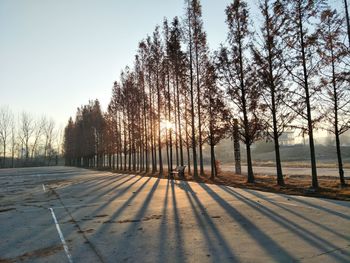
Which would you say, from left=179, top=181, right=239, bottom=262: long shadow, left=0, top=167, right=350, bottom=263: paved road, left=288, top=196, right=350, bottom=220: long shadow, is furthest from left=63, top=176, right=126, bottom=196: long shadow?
left=288, top=196, right=350, bottom=220: long shadow

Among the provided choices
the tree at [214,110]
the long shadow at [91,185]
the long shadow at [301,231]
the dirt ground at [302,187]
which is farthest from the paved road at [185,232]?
the tree at [214,110]

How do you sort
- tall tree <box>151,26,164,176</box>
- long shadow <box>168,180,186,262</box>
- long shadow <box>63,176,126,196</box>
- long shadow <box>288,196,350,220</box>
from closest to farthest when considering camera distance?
long shadow <box>168,180,186,262</box>, long shadow <box>288,196,350,220</box>, long shadow <box>63,176,126,196</box>, tall tree <box>151,26,164,176</box>

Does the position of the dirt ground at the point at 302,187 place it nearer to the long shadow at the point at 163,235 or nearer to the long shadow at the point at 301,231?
the long shadow at the point at 301,231

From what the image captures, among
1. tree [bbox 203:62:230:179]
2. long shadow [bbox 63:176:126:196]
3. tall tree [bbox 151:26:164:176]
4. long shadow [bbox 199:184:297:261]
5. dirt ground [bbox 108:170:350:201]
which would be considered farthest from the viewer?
tall tree [bbox 151:26:164:176]

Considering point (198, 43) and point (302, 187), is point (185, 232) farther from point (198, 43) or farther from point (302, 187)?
point (198, 43)

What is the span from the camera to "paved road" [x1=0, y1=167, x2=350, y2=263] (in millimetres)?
5293

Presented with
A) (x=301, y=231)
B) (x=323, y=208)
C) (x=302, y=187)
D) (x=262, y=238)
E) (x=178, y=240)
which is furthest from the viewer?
(x=302, y=187)

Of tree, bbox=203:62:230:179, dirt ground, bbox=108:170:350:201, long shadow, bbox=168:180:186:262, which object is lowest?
long shadow, bbox=168:180:186:262

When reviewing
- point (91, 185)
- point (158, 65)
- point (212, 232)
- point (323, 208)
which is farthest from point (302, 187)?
point (158, 65)

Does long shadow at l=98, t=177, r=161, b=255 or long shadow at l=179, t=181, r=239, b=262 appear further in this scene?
long shadow at l=98, t=177, r=161, b=255

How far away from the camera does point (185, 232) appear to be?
6.84 meters

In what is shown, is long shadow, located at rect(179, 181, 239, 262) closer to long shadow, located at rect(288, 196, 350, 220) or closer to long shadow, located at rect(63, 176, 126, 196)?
long shadow, located at rect(288, 196, 350, 220)

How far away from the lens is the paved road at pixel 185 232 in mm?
5293

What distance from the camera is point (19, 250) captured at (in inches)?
238
